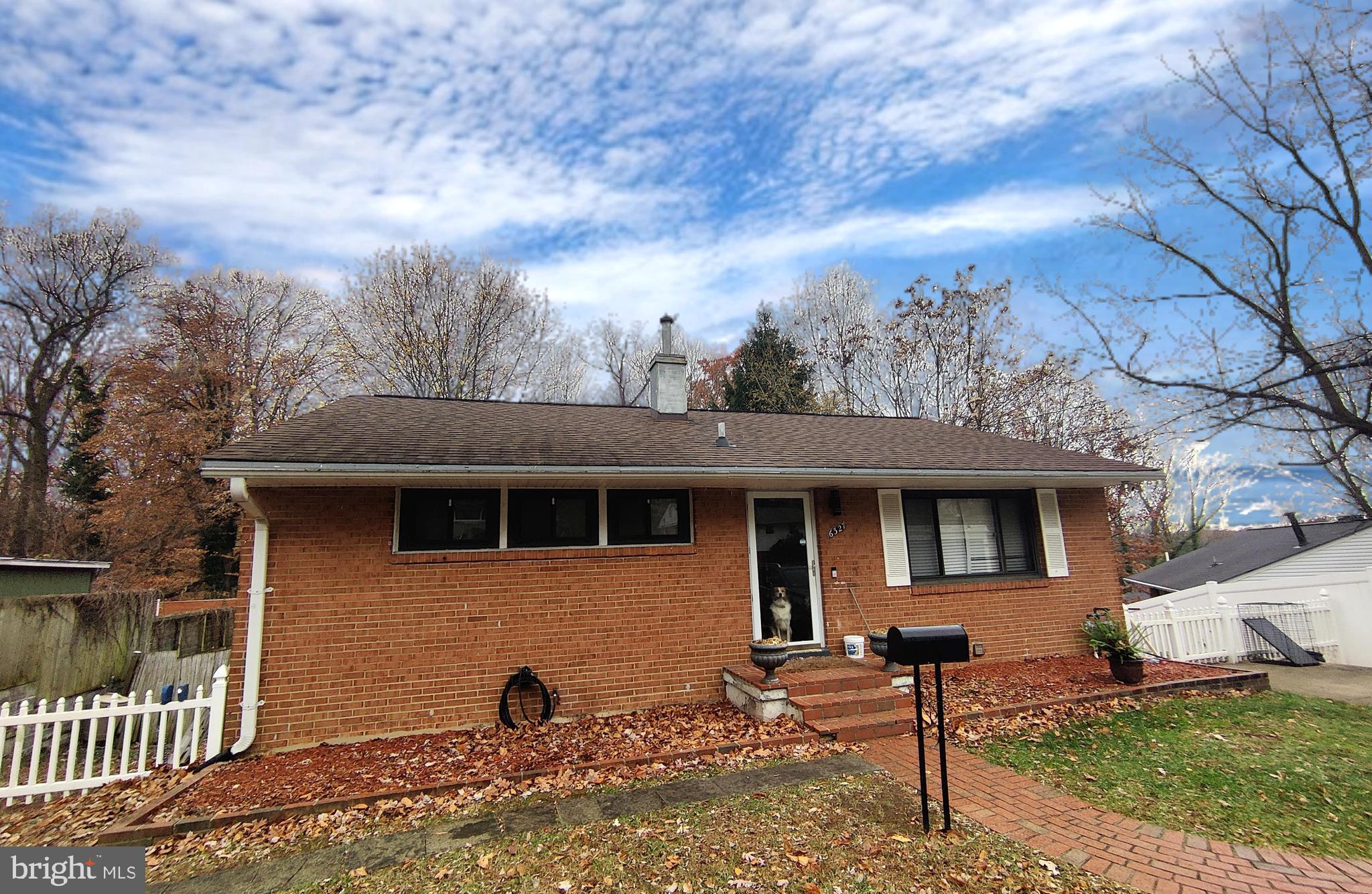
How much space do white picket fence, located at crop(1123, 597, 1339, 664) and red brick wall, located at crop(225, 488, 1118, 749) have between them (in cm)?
463

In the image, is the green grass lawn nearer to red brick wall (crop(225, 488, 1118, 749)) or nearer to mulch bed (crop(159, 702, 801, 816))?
mulch bed (crop(159, 702, 801, 816))

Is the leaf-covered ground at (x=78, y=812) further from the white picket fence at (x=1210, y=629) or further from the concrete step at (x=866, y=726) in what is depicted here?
the white picket fence at (x=1210, y=629)

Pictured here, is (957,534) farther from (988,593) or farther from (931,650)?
(931,650)

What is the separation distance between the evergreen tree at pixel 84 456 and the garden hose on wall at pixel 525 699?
1979 cm

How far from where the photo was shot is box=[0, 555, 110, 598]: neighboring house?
9445mm

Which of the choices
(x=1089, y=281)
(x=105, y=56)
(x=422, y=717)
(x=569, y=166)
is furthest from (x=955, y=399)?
(x=105, y=56)

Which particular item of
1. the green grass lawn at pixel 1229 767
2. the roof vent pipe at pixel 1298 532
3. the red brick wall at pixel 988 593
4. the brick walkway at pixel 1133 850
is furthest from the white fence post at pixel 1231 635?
the brick walkway at pixel 1133 850

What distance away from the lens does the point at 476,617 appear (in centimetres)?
655

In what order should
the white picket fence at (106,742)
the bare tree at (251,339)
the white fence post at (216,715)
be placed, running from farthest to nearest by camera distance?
1. the bare tree at (251,339)
2. the white fence post at (216,715)
3. the white picket fence at (106,742)

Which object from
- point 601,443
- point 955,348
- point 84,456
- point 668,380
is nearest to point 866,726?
point 601,443

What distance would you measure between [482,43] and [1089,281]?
8.52m

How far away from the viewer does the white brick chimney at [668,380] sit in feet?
34.1

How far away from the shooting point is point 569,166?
1103 cm

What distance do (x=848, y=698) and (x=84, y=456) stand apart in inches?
958
